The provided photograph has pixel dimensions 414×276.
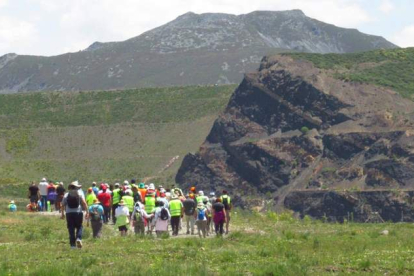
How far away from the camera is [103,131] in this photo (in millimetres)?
114000

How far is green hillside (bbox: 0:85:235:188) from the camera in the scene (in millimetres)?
96125

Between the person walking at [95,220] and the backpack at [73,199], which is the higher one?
the backpack at [73,199]

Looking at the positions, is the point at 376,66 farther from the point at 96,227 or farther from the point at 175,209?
the point at 96,227

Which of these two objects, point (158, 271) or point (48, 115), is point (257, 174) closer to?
point (48, 115)

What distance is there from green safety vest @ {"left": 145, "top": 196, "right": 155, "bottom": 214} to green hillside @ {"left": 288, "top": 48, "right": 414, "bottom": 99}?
5928cm

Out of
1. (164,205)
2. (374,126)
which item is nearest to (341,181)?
(374,126)

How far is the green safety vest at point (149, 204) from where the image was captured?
1136 inches

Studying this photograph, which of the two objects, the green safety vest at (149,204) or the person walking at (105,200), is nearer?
the green safety vest at (149,204)

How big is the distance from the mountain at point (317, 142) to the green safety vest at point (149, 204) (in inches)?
1552

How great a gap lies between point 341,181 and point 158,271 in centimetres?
5757

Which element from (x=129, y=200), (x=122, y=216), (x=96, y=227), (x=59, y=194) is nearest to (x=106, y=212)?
(x=129, y=200)

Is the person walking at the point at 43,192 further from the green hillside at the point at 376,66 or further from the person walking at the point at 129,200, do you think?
the green hillside at the point at 376,66

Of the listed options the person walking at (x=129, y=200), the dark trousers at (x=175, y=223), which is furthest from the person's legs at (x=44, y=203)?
the dark trousers at (x=175, y=223)

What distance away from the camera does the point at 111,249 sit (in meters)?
20.2
